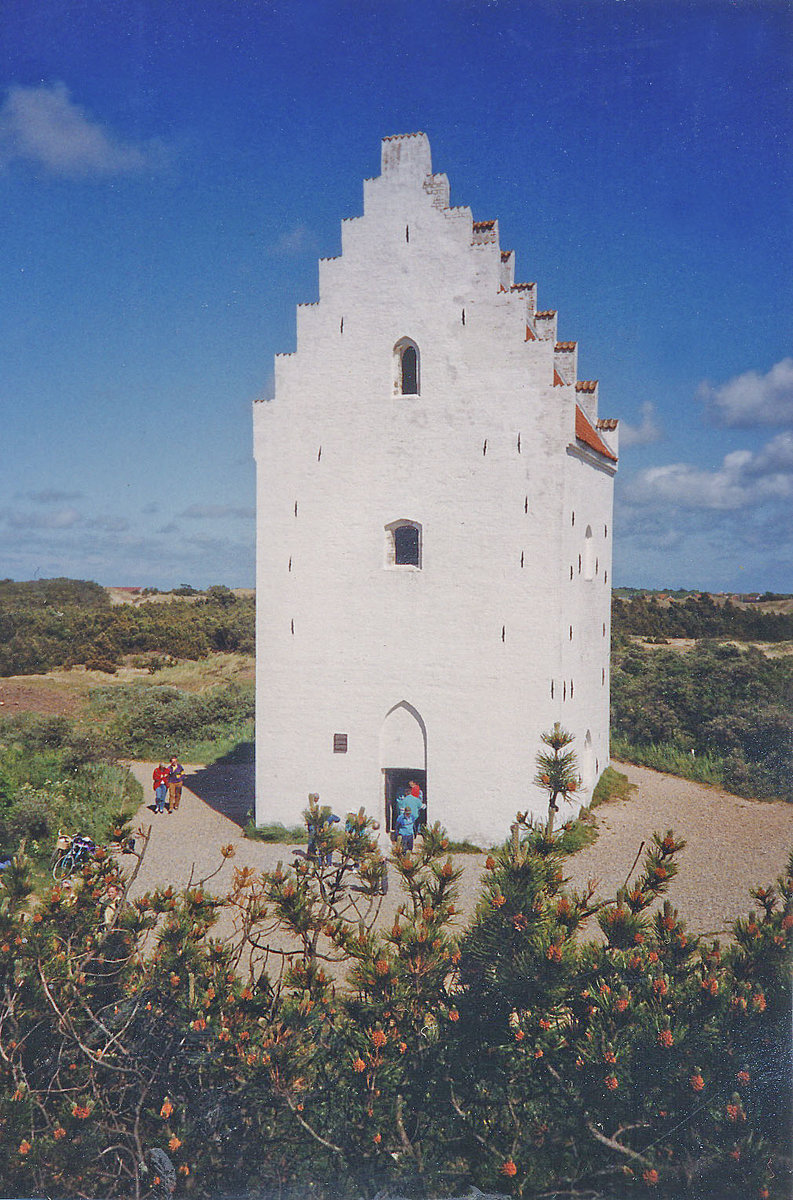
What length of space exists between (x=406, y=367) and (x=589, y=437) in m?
3.65

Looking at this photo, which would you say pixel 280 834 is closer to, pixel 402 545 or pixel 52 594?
pixel 402 545

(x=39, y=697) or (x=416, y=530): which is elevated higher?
(x=416, y=530)

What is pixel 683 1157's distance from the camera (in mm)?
2939

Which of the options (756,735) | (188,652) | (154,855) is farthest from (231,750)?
(188,652)

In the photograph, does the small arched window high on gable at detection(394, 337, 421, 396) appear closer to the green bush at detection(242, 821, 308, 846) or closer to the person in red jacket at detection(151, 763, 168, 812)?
the green bush at detection(242, 821, 308, 846)

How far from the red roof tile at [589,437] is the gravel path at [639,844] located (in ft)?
22.2

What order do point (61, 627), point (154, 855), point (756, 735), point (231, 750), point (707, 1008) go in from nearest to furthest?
1. point (707, 1008)
2. point (154, 855)
3. point (756, 735)
4. point (231, 750)
5. point (61, 627)

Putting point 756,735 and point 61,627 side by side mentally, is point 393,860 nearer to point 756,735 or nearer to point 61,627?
point 756,735

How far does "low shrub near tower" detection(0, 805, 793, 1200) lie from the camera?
301cm

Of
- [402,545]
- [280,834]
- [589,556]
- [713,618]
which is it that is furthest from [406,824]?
[713,618]

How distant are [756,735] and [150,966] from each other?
16.8m

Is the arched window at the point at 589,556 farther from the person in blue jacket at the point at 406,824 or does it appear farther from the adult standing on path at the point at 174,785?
the adult standing on path at the point at 174,785

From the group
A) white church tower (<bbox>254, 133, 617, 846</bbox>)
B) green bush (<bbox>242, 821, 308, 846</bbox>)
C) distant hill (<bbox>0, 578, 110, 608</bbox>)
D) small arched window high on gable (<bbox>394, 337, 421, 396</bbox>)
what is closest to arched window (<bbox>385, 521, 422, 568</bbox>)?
white church tower (<bbox>254, 133, 617, 846</bbox>)

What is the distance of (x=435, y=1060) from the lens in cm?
331
